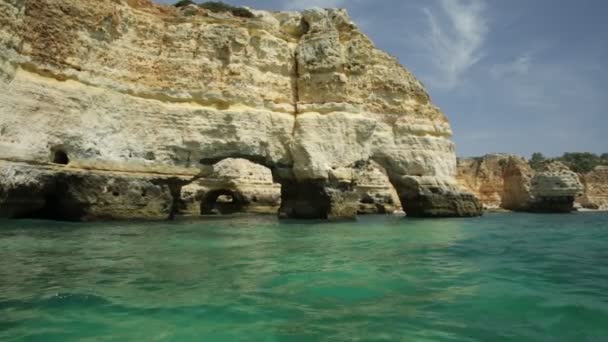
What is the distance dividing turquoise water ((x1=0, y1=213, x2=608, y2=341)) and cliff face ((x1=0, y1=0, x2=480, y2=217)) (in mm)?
6823

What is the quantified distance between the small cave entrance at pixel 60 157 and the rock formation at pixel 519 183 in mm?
37074

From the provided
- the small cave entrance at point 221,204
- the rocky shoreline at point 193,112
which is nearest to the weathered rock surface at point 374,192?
the small cave entrance at point 221,204

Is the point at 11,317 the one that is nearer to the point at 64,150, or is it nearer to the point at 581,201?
the point at 64,150

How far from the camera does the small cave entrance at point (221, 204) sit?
94.4ft

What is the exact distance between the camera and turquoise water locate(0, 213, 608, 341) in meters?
3.46

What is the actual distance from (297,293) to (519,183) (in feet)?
140

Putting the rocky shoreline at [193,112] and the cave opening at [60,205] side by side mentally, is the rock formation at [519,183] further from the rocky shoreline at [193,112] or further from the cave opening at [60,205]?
the cave opening at [60,205]

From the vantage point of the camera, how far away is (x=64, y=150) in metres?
14.0

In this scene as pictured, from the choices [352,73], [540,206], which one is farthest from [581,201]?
[352,73]

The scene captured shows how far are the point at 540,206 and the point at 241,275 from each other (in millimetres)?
40109

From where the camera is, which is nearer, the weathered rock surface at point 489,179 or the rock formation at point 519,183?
the rock formation at point 519,183

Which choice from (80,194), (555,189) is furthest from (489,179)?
(80,194)

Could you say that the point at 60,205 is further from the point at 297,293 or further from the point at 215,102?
the point at 297,293

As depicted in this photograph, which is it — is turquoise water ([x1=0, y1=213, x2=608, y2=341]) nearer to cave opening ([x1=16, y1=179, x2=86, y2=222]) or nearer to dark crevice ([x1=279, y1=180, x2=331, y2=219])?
cave opening ([x1=16, y1=179, x2=86, y2=222])
